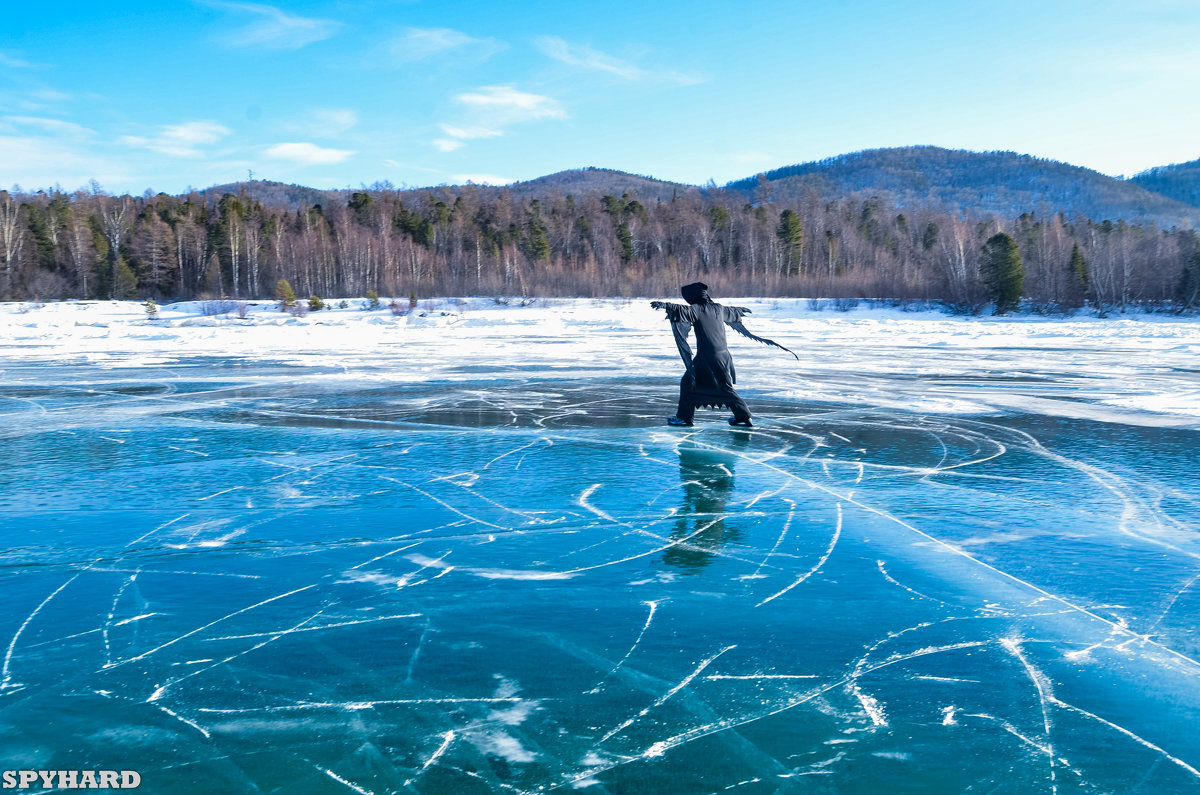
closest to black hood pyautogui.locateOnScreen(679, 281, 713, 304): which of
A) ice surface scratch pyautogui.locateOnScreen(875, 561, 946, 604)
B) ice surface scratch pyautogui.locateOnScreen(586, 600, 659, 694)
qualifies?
ice surface scratch pyautogui.locateOnScreen(875, 561, 946, 604)

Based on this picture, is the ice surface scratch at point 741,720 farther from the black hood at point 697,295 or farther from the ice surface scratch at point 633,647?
the black hood at point 697,295

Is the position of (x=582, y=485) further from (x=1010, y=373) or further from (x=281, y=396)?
(x=1010, y=373)

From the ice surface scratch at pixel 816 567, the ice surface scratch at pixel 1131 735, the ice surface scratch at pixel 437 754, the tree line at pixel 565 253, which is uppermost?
the tree line at pixel 565 253

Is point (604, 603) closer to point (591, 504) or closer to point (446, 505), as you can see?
point (591, 504)

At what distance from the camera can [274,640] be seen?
13.6 feet

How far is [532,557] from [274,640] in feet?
5.49

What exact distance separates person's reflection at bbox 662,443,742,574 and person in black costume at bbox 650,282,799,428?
1063 millimetres

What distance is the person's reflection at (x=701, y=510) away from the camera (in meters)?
5.49

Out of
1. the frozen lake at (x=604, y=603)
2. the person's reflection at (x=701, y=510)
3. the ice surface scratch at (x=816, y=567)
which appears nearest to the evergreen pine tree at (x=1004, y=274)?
the frozen lake at (x=604, y=603)

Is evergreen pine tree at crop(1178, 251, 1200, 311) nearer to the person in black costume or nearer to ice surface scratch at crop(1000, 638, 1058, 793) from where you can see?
the person in black costume

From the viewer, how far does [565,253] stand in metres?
102

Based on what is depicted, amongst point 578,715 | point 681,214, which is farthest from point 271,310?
point 681,214

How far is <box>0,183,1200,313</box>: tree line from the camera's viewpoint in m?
55.4

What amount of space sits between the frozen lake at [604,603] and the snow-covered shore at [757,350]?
2.93m
